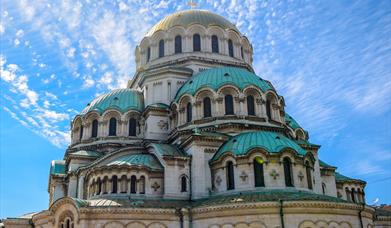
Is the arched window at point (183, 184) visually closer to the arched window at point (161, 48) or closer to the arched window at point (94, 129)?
the arched window at point (94, 129)

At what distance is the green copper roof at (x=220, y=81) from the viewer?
100 feet

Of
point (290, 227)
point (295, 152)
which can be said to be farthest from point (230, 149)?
point (290, 227)

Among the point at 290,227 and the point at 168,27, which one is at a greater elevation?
the point at 168,27

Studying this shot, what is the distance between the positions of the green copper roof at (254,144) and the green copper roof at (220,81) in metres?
4.76

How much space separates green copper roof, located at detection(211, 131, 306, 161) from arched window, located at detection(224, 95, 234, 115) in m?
3.00

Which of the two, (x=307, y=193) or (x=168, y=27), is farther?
(x=168, y=27)

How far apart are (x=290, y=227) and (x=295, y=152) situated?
5317mm

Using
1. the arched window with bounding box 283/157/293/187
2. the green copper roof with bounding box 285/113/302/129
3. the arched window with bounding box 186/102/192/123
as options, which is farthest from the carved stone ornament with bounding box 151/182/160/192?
the green copper roof with bounding box 285/113/302/129

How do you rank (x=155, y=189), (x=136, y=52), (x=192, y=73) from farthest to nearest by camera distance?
(x=136, y=52)
(x=192, y=73)
(x=155, y=189)

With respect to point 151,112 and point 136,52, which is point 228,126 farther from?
point 136,52

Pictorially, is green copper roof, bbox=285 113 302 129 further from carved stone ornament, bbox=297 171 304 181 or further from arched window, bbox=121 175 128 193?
arched window, bbox=121 175 128 193

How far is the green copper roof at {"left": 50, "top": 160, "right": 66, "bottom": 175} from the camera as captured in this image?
3406 centimetres

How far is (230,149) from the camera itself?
26156 millimetres

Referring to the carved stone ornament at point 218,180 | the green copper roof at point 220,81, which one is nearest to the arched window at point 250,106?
the green copper roof at point 220,81
